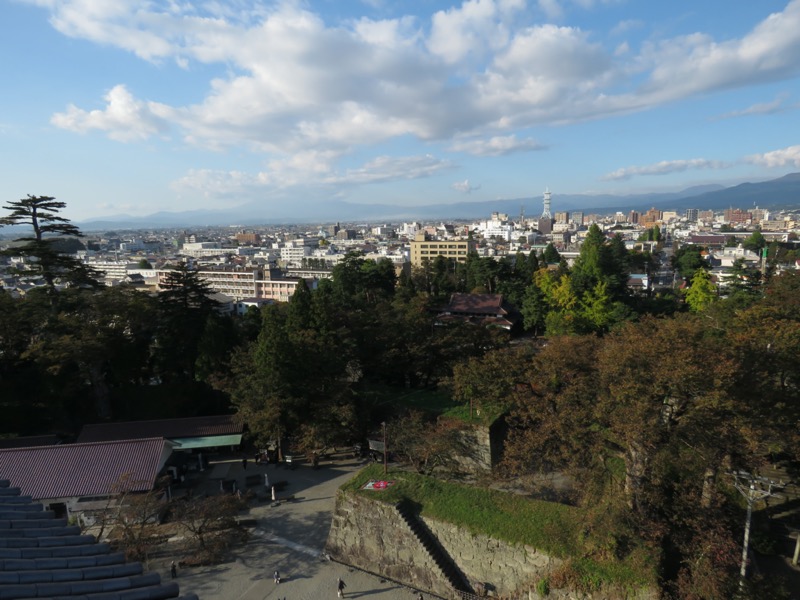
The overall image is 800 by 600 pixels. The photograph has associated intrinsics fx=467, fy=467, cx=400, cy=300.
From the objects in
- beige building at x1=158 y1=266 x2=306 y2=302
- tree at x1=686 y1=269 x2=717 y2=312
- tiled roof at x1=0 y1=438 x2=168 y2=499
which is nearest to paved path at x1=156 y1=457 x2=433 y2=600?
tiled roof at x1=0 y1=438 x2=168 y2=499

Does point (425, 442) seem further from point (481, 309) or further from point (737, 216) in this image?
point (737, 216)

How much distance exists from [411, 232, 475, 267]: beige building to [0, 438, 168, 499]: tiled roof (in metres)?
60.5

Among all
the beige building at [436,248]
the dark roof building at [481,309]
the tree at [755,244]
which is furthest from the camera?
the beige building at [436,248]

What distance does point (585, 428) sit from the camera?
13266 mm

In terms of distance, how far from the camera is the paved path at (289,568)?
1239 cm

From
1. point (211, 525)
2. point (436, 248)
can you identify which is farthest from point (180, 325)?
point (436, 248)

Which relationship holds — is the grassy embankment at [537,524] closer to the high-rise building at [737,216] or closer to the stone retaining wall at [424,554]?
the stone retaining wall at [424,554]

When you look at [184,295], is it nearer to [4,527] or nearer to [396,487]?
[396,487]

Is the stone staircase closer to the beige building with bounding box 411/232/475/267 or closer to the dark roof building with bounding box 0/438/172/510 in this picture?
the dark roof building with bounding box 0/438/172/510

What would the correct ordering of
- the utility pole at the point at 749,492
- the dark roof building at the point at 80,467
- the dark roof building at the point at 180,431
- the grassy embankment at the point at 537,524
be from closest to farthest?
the utility pole at the point at 749,492 < the grassy embankment at the point at 537,524 < the dark roof building at the point at 80,467 < the dark roof building at the point at 180,431

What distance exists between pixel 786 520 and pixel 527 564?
7920 mm

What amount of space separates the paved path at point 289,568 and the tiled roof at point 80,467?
11.8 feet

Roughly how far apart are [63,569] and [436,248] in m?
74.8

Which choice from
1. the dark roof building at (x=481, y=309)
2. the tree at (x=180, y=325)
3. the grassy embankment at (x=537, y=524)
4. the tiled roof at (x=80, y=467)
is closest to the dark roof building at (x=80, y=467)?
the tiled roof at (x=80, y=467)
